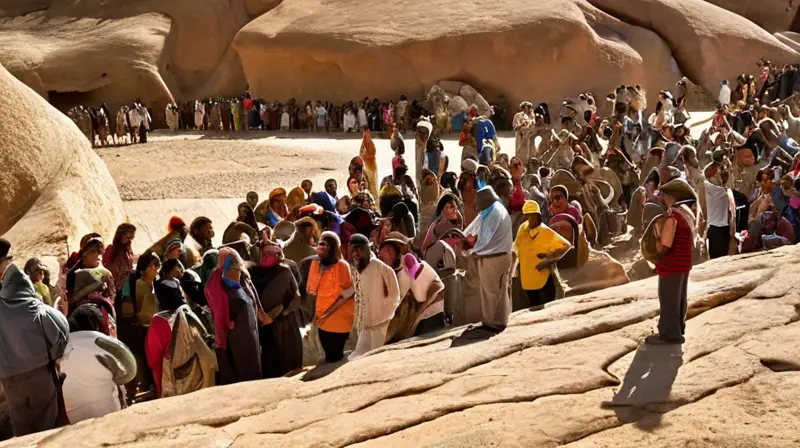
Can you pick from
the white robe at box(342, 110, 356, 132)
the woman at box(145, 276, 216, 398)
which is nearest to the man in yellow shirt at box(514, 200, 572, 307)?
the woman at box(145, 276, 216, 398)

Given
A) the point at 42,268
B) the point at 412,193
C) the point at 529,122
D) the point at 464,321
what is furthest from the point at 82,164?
the point at 529,122

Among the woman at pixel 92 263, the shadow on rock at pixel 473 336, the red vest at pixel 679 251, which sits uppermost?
the red vest at pixel 679 251

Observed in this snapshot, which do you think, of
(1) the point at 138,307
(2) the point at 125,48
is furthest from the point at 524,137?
(2) the point at 125,48

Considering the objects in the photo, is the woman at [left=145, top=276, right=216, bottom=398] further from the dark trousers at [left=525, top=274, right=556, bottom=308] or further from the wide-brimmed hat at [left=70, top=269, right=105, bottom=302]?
the dark trousers at [left=525, top=274, right=556, bottom=308]

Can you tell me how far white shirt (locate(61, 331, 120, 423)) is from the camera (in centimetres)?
621

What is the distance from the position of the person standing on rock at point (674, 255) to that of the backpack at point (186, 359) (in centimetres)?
317

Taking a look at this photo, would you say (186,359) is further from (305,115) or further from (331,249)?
(305,115)

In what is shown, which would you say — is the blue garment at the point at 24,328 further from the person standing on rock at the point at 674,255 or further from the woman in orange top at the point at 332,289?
the person standing on rock at the point at 674,255

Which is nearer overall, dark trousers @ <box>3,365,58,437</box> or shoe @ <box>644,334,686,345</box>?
shoe @ <box>644,334,686,345</box>

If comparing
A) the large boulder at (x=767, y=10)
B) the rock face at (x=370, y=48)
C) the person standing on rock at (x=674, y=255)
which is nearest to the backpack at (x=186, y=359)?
the person standing on rock at (x=674, y=255)

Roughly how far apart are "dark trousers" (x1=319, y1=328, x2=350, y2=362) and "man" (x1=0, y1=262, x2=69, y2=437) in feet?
6.13

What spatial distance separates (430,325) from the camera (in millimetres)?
7500

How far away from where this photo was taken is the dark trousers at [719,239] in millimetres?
9234

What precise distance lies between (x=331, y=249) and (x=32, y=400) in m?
2.26
